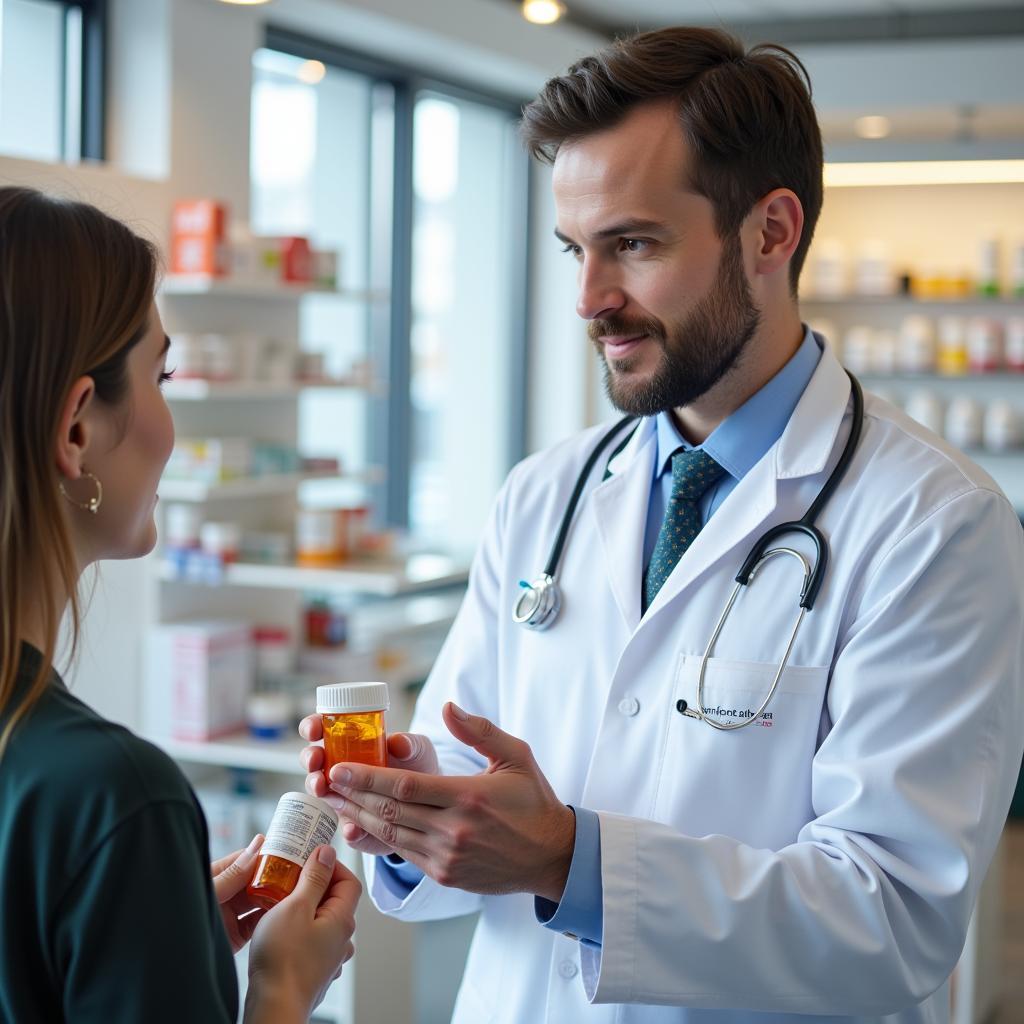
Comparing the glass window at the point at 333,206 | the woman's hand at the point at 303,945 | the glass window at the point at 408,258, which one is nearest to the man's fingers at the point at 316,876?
the woman's hand at the point at 303,945

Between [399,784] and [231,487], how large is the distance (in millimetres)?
2063

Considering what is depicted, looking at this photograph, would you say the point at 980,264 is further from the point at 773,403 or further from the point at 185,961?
the point at 185,961

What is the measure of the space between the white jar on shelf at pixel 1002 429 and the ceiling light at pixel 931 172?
1022 millimetres

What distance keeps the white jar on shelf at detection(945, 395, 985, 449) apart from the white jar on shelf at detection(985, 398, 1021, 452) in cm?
5

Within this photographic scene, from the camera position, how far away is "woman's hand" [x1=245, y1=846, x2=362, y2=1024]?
1.04m

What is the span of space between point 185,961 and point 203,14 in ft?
10.0

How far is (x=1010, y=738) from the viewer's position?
1.29 meters

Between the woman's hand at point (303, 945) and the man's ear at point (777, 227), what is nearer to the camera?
the woman's hand at point (303, 945)

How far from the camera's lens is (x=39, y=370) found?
0.92 m

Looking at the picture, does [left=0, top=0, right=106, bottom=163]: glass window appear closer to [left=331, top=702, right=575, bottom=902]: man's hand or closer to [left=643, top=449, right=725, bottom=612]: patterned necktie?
[left=643, top=449, right=725, bottom=612]: patterned necktie

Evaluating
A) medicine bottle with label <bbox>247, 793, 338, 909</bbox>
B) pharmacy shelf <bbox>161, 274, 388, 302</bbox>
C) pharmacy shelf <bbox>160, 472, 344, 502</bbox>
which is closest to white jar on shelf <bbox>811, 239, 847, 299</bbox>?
pharmacy shelf <bbox>161, 274, 388, 302</bbox>

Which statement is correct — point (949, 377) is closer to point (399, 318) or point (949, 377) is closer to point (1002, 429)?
point (1002, 429)

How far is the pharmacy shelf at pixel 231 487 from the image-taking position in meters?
3.09

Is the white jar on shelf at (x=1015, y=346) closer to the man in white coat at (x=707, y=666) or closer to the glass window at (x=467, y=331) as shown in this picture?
the glass window at (x=467, y=331)
